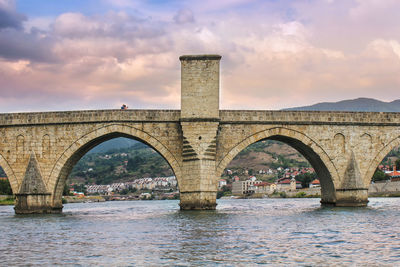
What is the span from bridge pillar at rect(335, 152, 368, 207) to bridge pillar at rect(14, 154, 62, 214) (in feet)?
54.6

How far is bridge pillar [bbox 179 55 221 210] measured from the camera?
29.0 metres

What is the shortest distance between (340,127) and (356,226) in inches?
439

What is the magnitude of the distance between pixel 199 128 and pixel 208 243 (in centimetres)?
1275

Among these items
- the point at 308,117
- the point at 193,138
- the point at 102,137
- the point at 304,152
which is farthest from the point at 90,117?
the point at 304,152

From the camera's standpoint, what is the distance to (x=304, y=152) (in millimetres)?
33688

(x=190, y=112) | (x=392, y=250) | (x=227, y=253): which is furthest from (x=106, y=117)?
(x=392, y=250)

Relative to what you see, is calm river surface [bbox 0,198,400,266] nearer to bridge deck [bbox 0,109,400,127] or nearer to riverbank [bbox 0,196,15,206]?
bridge deck [bbox 0,109,400,127]

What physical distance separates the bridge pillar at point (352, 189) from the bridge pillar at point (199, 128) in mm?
7709

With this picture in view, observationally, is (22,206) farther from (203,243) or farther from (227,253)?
(227,253)

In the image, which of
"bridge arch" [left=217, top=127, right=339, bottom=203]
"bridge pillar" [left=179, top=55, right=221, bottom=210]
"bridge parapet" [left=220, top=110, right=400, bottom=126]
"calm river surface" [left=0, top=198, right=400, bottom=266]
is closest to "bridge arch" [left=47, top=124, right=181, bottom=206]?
"bridge pillar" [left=179, top=55, right=221, bottom=210]

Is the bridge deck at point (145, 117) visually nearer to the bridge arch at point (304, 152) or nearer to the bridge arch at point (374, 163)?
the bridge arch at point (304, 152)

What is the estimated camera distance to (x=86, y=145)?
30922mm

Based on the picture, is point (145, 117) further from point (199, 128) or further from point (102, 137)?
point (199, 128)

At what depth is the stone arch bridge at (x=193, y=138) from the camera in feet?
96.1
